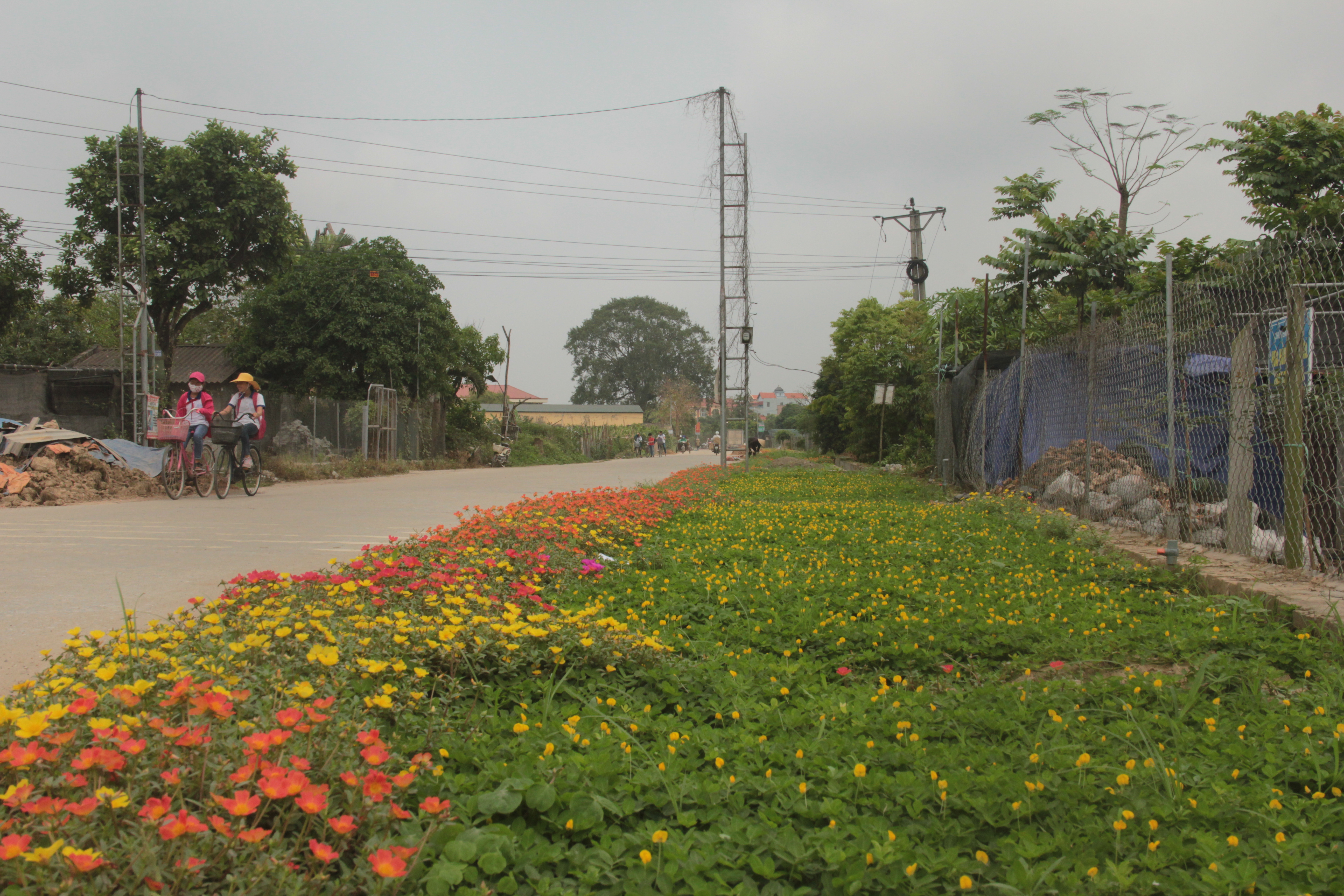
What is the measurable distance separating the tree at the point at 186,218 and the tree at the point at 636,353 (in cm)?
7503

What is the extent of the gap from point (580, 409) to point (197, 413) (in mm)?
85150

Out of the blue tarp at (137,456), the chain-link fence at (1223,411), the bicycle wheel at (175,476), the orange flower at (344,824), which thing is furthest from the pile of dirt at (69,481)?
the chain-link fence at (1223,411)

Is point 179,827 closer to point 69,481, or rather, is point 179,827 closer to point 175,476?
point 175,476

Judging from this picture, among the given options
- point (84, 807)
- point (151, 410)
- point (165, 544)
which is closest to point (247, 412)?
point (151, 410)

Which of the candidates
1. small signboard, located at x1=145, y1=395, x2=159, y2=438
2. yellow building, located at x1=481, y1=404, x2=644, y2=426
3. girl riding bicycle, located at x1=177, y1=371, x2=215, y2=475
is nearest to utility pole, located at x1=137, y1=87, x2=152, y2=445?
small signboard, located at x1=145, y1=395, x2=159, y2=438

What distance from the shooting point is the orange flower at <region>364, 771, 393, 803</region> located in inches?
67.7

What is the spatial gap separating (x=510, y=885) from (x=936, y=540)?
5727 mm

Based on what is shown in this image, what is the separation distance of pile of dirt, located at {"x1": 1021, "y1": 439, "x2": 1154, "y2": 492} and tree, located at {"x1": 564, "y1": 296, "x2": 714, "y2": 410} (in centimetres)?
9251

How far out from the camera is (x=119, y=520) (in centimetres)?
859

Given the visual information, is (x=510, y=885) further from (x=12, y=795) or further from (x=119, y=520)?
(x=119, y=520)

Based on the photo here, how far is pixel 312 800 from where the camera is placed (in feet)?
5.15

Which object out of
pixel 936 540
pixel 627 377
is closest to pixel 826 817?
pixel 936 540

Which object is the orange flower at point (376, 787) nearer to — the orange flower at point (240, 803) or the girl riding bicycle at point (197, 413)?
the orange flower at point (240, 803)

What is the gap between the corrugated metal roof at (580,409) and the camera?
294ft
